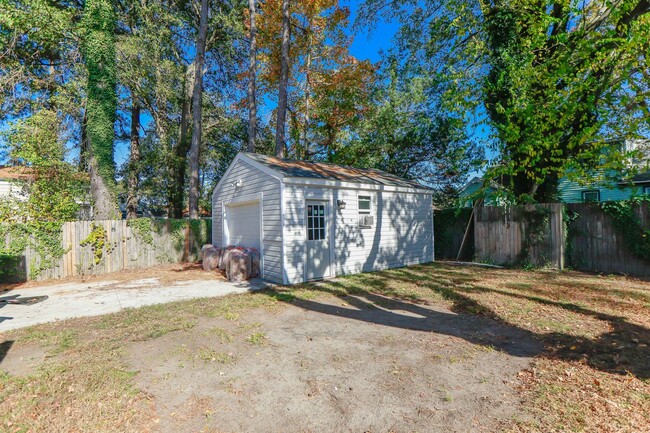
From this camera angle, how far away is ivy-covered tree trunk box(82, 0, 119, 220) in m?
11.6

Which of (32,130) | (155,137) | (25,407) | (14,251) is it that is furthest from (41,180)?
(25,407)

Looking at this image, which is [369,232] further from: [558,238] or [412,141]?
[412,141]

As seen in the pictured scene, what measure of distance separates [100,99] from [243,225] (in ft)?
25.4

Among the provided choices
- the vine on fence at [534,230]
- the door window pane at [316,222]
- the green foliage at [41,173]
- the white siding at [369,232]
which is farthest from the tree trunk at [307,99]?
the vine on fence at [534,230]

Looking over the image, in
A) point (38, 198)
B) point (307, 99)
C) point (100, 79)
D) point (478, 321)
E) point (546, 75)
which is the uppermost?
point (307, 99)

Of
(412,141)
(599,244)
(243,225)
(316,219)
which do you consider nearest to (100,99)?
(243,225)

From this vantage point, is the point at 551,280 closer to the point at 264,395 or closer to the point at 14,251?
the point at 264,395

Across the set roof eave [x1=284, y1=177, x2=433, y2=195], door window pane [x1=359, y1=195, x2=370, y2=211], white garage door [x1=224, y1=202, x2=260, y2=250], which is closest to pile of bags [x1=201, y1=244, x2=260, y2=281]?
white garage door [x1=224, y1=202, x2=260, y2=250]

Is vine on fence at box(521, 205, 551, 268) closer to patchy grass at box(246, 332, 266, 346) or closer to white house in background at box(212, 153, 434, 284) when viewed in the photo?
white house in background at box(212, 153, 434, 284)

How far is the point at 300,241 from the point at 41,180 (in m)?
8.75

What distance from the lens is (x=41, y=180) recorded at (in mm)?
9836

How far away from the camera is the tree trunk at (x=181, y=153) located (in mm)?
15602

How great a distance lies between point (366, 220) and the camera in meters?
9.38

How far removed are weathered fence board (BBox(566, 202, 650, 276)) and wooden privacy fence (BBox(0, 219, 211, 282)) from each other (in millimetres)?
12806
